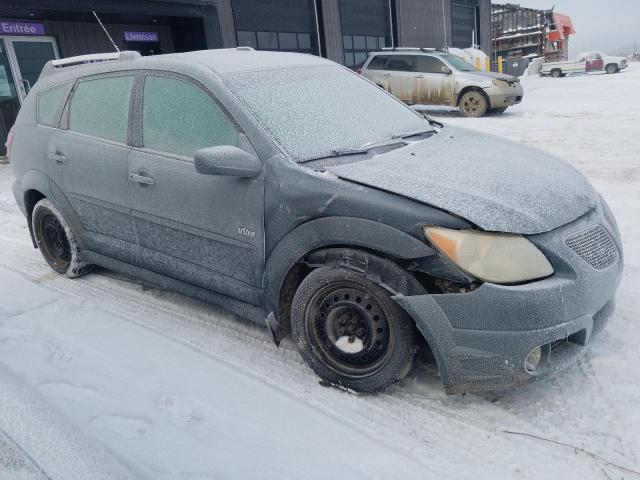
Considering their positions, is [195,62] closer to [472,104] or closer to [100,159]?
[100,159]

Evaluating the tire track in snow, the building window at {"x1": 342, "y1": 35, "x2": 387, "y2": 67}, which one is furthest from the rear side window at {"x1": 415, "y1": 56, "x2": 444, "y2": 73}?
the tire track in snow

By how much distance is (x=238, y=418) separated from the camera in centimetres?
248

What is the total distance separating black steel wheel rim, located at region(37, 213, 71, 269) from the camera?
4203 mm

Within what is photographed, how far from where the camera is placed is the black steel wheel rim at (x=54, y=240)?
420 cm

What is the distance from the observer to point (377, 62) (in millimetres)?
14109

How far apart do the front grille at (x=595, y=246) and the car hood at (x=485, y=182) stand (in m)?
0.09

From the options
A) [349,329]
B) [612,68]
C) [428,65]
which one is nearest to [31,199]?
[349,329]

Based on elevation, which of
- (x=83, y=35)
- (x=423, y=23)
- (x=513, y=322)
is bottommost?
(x=513, y=322)

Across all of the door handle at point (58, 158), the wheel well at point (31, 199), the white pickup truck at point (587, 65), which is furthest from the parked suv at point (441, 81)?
the white pickup truck at point (587, 65)

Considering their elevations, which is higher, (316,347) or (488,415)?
(316,347)

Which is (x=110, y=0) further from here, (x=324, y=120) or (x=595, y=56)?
(x=595, y=56)

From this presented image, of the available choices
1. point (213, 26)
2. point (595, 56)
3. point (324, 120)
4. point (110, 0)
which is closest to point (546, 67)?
point (595, 56)

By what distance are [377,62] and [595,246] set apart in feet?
41.3

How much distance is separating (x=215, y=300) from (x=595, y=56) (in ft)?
97.3
